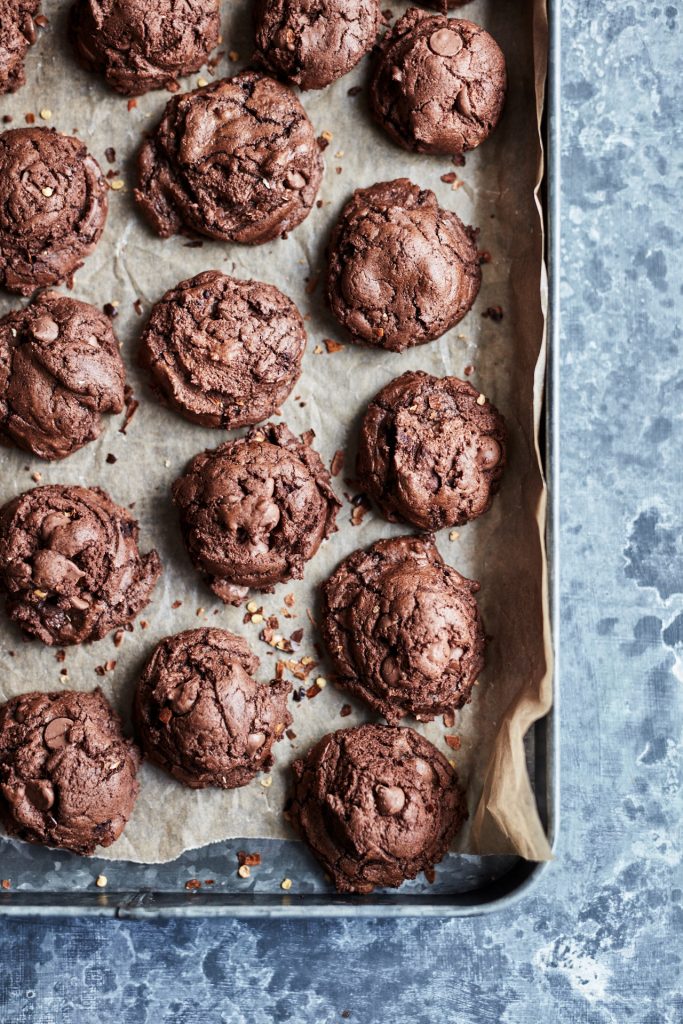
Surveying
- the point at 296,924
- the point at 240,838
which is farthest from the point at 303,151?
the point at 296,924

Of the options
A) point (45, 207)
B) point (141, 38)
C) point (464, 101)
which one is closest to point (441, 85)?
point (464, 101)

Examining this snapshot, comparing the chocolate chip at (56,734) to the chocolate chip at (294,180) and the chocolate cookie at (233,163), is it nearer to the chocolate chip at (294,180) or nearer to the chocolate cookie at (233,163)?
the chocolate cookie at (233,163)

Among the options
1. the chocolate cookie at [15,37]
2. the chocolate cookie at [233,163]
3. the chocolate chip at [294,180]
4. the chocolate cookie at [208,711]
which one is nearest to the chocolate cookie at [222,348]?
the chocolate cookie at [233,163]

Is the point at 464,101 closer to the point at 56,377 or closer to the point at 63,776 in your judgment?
the point at 56,377

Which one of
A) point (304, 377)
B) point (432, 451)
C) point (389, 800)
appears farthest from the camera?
point (304, 377)

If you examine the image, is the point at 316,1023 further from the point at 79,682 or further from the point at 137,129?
the point at 137,129

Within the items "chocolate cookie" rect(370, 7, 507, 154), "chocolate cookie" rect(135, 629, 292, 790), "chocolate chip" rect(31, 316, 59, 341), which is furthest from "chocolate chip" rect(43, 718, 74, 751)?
"chocolate cookie" rect(370, 7, 507, 154)

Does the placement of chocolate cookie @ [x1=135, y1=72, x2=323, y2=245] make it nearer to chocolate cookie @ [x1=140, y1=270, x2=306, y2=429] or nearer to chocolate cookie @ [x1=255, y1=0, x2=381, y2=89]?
chocolate cookie @ [x1=255, y1=0, x2=381, y2=89]
